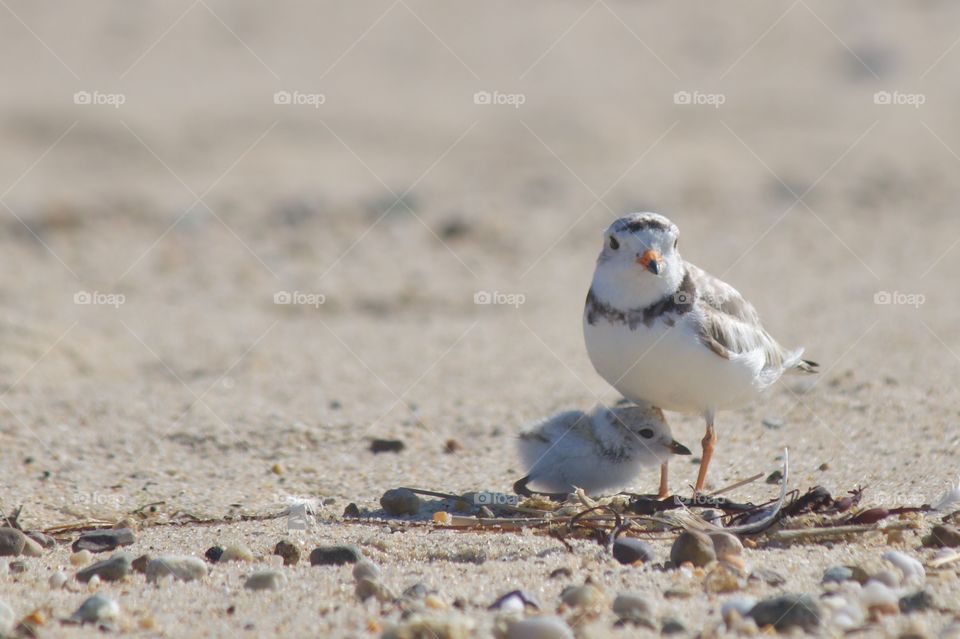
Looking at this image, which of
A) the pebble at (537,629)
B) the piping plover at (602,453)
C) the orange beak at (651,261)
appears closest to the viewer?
the pebble at (537,629)

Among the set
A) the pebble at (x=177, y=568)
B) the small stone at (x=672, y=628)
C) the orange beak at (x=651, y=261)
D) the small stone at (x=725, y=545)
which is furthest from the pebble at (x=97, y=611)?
the orange beak at (x=651, y=261)

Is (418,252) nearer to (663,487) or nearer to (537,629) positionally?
(663,487)

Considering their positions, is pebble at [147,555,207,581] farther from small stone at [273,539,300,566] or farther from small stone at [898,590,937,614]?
small stone at [898,590,937,614]

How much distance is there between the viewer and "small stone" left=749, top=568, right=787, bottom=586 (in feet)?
11.8

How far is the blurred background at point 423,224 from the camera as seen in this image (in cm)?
595

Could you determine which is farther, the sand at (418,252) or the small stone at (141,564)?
the sand at (418,252)

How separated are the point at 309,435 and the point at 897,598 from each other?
134 inches

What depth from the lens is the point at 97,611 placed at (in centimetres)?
339

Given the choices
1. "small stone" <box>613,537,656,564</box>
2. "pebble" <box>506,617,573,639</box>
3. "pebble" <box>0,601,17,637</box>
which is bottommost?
"pebble" <box>0,601,17,637</box>

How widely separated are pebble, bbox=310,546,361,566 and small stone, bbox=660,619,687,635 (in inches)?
47.5

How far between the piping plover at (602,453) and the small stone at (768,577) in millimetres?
1296

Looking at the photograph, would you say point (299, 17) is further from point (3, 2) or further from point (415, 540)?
point (415, 540)

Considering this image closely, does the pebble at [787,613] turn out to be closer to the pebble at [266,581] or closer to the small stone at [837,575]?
the small stone at [837,575]

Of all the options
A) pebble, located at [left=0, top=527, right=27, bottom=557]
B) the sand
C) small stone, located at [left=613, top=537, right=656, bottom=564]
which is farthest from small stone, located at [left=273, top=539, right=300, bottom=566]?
small stone, located at [left=613, top=537, right=656, bottom=564]
